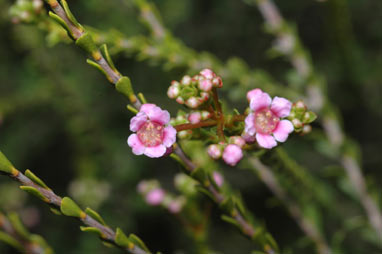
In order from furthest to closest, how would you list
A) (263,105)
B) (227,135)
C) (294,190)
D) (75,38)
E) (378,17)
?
(378,17), (294,190), (227,135), (263,105), (75,38)

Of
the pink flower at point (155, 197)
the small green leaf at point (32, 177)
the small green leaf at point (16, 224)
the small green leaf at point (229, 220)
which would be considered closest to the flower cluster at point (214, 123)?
the small green leaf at point (229, 220)

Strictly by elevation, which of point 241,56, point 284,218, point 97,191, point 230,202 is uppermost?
point 241,56

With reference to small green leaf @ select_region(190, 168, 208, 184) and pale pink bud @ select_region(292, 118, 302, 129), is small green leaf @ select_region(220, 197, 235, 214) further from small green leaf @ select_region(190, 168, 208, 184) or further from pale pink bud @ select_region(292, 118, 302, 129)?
pale pink bud @ select_region(292, 118, 302, 129)

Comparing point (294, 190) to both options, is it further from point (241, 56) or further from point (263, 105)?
point (241, 56)

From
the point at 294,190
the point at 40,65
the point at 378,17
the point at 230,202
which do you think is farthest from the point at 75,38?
the point at 378,17

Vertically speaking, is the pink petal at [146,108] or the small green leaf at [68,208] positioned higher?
the pink petal at [146,108]

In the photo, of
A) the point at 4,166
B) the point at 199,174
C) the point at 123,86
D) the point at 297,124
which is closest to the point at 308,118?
the point at 297,124

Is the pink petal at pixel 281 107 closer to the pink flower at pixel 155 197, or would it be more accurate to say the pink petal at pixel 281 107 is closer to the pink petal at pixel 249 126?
the pink petal at pixel 249 126
